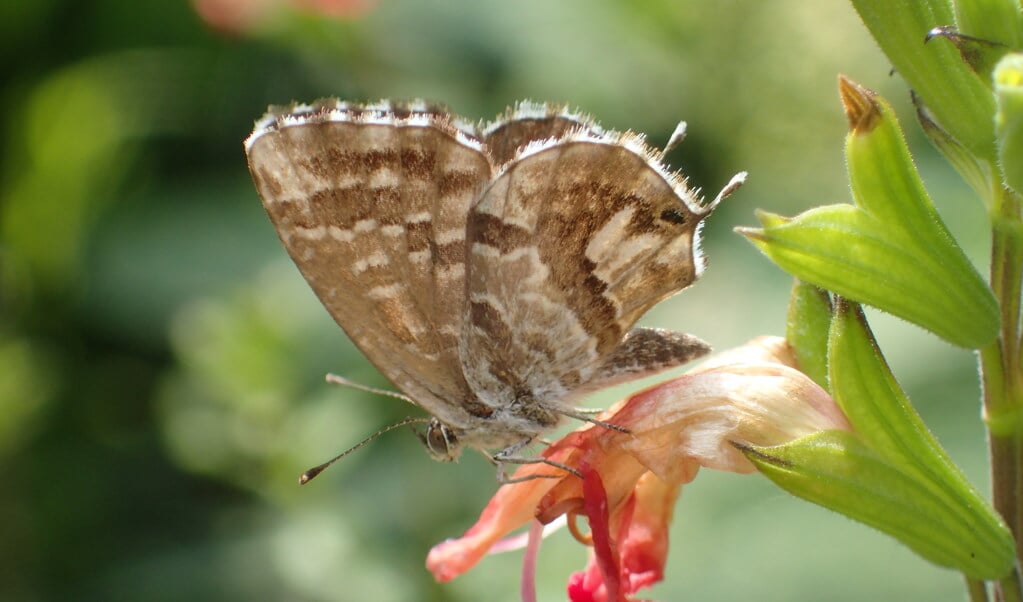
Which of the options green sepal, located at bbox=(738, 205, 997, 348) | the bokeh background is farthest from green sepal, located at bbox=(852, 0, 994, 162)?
the bokeh background

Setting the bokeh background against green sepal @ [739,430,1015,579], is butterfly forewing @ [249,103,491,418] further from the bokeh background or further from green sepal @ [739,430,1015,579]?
the bokeh background

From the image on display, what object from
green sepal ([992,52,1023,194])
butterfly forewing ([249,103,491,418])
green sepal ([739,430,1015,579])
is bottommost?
green sepal ([739,430,1015,579])

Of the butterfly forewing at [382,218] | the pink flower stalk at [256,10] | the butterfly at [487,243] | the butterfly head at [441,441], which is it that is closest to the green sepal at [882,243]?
the butterfly at [487,243]

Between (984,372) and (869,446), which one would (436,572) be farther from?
(984,372)

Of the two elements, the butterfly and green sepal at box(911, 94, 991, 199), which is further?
the butterfly

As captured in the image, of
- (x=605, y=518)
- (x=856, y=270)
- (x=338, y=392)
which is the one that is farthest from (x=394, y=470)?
(x=856, y=270)

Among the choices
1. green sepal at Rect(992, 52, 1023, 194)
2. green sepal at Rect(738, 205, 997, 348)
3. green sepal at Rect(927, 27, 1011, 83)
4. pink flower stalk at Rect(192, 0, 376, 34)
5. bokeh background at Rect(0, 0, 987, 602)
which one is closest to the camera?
green sepal at Rect(992, 52, 1023, 194)
